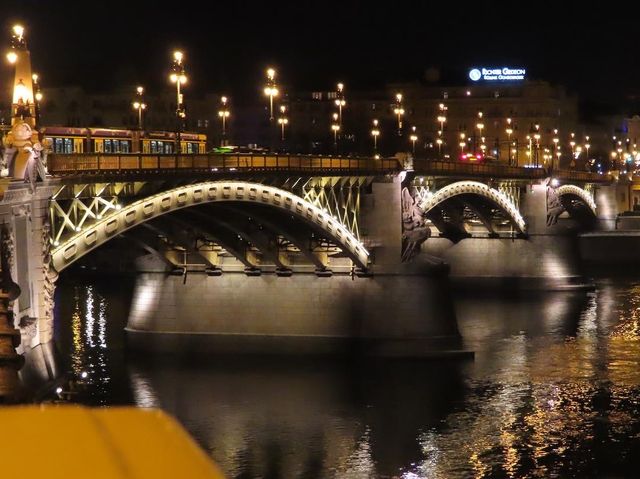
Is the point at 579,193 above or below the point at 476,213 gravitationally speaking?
above

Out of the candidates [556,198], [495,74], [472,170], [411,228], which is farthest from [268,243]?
[495,74]

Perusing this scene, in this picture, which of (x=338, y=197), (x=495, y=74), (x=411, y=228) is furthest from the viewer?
(x=495, y=74)

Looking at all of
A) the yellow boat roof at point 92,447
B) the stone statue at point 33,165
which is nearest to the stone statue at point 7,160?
the stone statue at point 33,165

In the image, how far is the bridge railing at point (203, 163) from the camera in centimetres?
2542

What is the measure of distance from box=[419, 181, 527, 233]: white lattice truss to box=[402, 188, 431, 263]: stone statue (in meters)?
2.69

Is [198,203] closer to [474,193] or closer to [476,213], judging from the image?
[474,193]

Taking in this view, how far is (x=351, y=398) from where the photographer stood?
31828 millimetres

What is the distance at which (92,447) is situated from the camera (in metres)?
2.29

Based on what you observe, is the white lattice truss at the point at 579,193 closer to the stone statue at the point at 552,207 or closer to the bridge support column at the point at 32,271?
the stone statue at the point at 552,207

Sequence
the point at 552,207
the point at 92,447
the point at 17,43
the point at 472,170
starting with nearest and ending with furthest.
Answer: the point at 92,447 → the point at 17,43 → the point at 472,170 → the point at 552,207

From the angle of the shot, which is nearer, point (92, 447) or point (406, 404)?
point (92, 447)

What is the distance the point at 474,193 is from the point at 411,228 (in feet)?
43.0

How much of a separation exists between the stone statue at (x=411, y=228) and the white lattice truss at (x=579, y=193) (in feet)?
101

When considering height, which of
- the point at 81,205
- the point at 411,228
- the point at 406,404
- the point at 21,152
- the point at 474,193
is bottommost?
the point at 406,404
